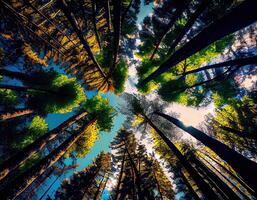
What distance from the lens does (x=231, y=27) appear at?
3387 mm

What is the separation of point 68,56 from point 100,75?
3.06 m

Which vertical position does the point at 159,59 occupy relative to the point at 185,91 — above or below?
above

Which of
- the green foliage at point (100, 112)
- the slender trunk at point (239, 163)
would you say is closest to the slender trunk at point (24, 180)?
the slender trunk at point (239, 163)

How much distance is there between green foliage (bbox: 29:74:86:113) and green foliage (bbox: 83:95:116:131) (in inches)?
71.6

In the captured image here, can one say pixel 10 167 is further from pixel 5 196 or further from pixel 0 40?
pixel 0 40

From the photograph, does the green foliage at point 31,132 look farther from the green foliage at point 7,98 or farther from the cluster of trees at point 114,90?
the green foliage at point 7,98

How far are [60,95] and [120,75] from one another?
15.6 feet

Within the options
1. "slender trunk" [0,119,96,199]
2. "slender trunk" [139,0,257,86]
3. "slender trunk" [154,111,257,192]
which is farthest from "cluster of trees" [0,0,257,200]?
"slender trunk" [139,0,257,86]

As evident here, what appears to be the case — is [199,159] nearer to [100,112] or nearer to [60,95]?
[100,112]

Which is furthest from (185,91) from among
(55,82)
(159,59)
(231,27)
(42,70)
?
(231,27)

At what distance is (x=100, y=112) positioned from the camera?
15.4m

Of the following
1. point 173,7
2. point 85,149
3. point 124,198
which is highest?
point 173,7

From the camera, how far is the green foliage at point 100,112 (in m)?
15.2

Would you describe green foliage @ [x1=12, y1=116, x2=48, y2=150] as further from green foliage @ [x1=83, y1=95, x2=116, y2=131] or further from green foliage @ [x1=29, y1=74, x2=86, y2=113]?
green foliage @ [x1=83, y1=95, x2=116, y2=131]
